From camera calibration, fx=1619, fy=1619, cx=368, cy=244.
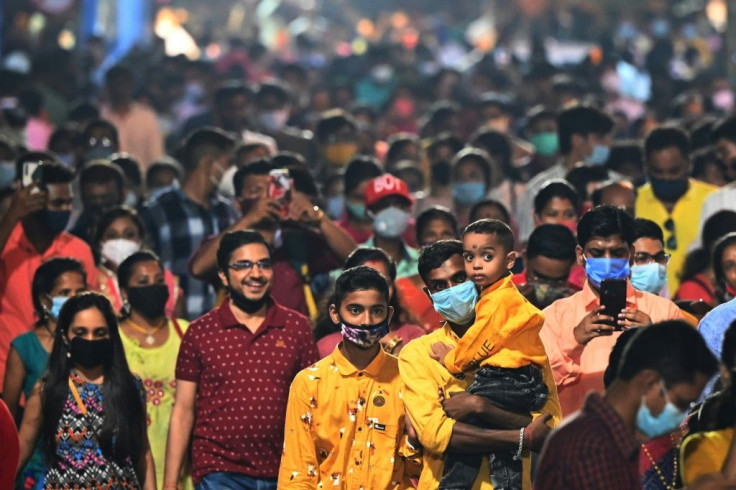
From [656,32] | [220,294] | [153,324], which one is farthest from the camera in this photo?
[656,32]

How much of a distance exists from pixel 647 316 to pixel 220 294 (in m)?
3.35

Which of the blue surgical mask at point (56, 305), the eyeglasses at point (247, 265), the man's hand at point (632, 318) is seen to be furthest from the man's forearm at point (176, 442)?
the man's hand at point (632, 318)

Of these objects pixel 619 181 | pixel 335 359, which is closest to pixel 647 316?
pixel 335 359

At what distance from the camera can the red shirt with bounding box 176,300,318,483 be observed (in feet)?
27.4

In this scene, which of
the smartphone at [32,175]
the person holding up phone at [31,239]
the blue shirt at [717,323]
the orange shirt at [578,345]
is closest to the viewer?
the blue shirt at [717,323]

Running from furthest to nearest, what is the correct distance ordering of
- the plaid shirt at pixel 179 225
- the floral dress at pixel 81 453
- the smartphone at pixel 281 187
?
the plaid shirt at pixel 179 225 → the smartphone at pixel 281 187 → the floral dress at pixel 81 453

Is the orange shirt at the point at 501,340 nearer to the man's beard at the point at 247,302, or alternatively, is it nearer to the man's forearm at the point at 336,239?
the man's beard at the point at 247,302

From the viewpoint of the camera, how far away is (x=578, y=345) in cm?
798

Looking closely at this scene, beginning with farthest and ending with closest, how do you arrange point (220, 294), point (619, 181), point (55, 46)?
point (55, 46) → point (619, 181) → point (220, 294)

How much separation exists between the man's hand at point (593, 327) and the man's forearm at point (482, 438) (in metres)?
0.85

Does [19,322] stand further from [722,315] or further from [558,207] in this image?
[722,315]

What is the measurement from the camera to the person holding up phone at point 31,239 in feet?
33.6

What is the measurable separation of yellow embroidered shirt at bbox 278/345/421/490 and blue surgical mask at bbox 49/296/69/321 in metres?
2.21

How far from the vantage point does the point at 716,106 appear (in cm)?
1947
